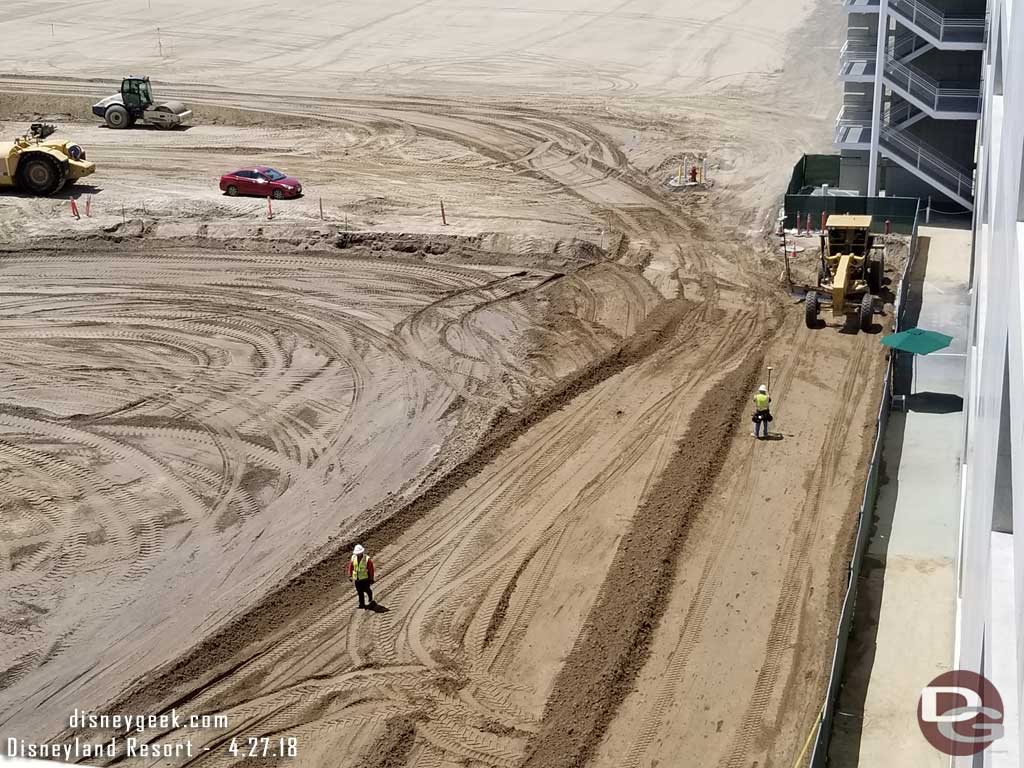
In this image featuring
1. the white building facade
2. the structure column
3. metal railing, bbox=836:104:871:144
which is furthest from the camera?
metal railing, bbox=836:104:871:144

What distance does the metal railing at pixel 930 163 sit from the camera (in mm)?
37938

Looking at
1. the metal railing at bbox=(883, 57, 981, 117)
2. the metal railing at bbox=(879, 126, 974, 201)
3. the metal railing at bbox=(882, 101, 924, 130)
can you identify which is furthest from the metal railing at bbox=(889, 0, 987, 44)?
the metal railing at bbox=(879, 126, 974, 201)

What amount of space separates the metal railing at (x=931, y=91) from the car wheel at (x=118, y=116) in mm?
29146

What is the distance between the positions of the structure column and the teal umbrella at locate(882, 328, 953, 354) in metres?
12.5

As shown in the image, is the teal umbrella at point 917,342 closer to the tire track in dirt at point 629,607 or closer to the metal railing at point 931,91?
the tire track in dirt at point 629,607

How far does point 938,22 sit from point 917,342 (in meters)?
14.2

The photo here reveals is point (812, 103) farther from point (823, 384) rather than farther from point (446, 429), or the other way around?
point (446, 429)

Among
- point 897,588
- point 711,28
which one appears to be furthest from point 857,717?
point 711,28

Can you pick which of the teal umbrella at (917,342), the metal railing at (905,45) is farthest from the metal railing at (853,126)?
the teal umbrella at (917,342)

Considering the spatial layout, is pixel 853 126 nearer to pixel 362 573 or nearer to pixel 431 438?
pixel 431 438

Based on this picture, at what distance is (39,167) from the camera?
4031 centimetres

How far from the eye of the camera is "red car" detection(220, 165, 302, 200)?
132 feet

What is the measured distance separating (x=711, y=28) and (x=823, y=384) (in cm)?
4048

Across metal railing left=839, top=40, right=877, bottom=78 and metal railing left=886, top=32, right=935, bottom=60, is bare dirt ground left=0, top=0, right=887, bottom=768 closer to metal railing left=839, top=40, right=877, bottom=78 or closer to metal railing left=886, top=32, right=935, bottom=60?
metal railing left=839, top=40, right=877, bottom=78
